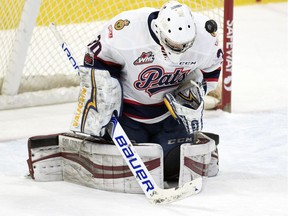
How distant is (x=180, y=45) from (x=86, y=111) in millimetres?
411

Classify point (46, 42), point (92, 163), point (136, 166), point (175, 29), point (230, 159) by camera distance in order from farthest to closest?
point (46, 42) < point (230, 159) < point (92, 163) < point (136, 166) < point (175, 29)

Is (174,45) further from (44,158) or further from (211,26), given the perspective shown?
(44,158)

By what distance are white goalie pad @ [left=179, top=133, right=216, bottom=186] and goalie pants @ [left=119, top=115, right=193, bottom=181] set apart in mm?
80

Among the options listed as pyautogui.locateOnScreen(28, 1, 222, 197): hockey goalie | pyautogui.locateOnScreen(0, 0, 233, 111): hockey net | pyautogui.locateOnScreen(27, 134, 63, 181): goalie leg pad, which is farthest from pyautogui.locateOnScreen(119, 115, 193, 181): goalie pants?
pyautogui.locateOnScreen(0, 0, 233, 111): hockey net

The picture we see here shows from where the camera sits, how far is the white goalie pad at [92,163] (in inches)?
122

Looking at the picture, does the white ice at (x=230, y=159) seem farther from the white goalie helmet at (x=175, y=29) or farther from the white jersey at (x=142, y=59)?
the white goalie helmet at (x=175, y=29)

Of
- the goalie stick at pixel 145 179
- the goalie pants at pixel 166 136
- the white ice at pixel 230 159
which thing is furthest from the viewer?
the goalie pants at pixel 166 136

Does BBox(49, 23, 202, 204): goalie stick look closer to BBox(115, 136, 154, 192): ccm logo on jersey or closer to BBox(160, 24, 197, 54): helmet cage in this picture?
BBox(115, 136, 154, 192): ccm logo on jersey

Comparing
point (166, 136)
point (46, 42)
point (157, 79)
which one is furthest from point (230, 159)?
point (46, 42)

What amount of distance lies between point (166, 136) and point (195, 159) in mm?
157

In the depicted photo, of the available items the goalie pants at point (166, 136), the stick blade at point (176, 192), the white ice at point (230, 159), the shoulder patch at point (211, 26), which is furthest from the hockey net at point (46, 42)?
the stick blade at point (176, 192)

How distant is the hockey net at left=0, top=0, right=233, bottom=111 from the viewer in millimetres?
4379

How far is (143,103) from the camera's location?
3.24 metres

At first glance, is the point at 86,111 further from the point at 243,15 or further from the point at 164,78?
the point at 243,15
